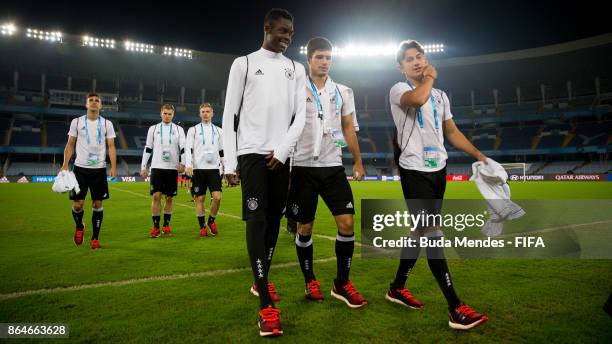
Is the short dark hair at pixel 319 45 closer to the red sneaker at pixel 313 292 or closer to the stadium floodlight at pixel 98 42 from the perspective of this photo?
the red sneaker at pixel 313 292

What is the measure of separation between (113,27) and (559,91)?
5519 cm

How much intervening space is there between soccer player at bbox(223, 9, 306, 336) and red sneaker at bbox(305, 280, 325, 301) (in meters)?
0.63

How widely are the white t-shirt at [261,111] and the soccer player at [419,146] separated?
923 mm

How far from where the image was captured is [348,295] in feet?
11.2

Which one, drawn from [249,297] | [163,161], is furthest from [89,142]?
[249,297]

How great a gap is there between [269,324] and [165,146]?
5.74 metres

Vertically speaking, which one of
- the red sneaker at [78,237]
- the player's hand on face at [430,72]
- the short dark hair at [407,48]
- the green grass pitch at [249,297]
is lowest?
the green grass pitch at [249,297]

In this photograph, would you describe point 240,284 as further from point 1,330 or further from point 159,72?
point 159,72

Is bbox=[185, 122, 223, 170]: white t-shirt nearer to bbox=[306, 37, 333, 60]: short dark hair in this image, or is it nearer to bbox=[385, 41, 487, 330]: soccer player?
bbox=[306, 37, 333, 60]: short dark hair

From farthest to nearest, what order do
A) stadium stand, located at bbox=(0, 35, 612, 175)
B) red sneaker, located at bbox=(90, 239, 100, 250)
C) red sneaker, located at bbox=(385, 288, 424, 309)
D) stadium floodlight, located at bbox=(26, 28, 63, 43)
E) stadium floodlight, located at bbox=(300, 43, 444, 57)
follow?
stadium floodlight, located at bbox=(300, 43, 444, 57) → stadium stand, located at bbox=(0, 35, 612, 175) → stadium floodlight, located at bbox=(26, 28, 63, 43) → red sneaker, located at bbox=(90, 239, 100, 250) → red sneaker, located at bbox=(385, 288, 424, 309)

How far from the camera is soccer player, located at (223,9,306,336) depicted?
3.03m

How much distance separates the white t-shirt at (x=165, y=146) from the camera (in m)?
7.61

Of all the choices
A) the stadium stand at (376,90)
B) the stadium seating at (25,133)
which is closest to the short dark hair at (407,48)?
the stadium stand at (376,90)

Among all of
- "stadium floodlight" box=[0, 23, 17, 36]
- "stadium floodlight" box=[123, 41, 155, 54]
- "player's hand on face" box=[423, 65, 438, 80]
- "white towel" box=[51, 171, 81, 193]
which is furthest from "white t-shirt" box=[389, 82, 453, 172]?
"stadium floodlight" box=[0, 23, 17, 36]
